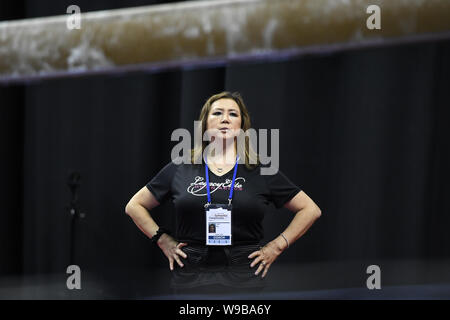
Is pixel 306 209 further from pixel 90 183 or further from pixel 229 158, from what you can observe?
pixel 90 183

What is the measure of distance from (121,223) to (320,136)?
1113mm

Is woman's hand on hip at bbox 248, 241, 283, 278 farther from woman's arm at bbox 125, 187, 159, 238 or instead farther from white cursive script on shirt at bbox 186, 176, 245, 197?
woman's arm at bbox 125, 187, 159, 238

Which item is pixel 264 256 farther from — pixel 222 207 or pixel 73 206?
pixel 73 206

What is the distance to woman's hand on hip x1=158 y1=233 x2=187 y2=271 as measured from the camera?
1.15 metres

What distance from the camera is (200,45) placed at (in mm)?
140

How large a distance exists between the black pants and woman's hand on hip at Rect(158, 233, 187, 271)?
14 millimetres

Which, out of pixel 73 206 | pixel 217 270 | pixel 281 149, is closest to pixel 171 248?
pixel 217 270

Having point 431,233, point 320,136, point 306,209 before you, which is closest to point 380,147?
point 320,136

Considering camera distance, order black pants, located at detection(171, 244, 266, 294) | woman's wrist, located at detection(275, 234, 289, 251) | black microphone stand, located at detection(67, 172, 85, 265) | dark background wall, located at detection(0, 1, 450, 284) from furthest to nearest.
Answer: dark background wall, located at detection(0, 1, 450, 284), black microphone stand, located at detection(67, 172, 85, 265), woman's wrist, located at detection(275, 234, 289, 251), black pants, located at detection(171, 244, 266, 294)

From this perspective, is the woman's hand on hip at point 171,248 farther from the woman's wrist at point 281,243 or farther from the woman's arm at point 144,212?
the woman's wrist at point 281,243

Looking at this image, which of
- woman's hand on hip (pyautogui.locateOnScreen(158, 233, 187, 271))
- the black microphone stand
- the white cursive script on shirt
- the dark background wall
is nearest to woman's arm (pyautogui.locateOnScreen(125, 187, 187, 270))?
woman's hand on hip (pyautogui.locateOnScreen(158, 233, 187, 271))

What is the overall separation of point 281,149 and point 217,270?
1.41 meters

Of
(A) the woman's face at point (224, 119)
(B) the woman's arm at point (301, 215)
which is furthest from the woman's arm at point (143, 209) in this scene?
(B) the woman's arm at point (301, 215)

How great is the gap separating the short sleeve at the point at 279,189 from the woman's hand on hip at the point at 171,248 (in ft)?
0.83
